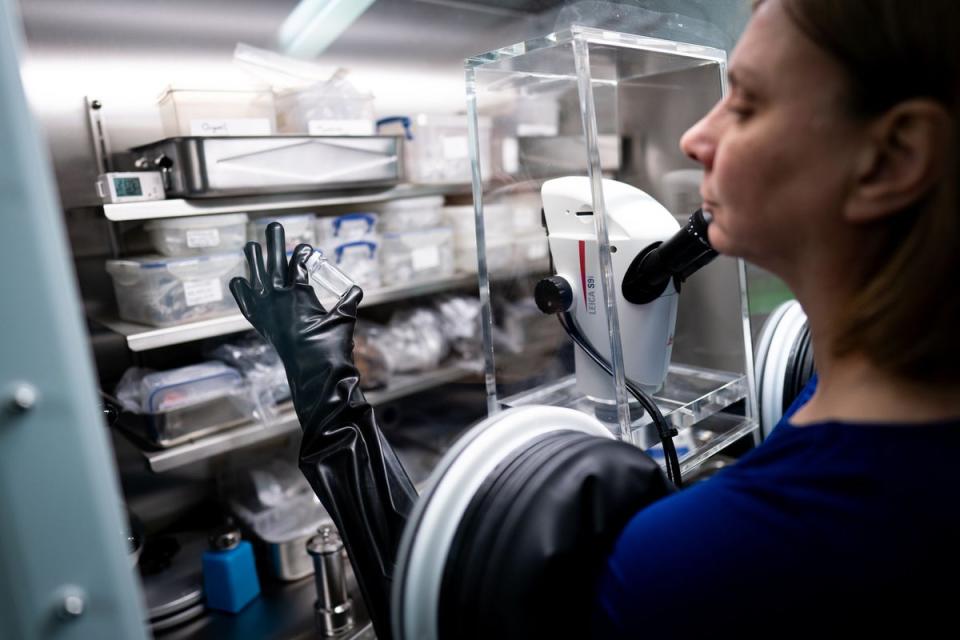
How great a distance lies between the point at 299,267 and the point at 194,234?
0.52 m

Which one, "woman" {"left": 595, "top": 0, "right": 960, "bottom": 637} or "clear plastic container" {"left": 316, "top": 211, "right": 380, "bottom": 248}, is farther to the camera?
"clear plastic container" {"left": 316, "top": 211, "right": 380, "bottom": 248}

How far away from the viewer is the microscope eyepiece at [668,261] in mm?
884

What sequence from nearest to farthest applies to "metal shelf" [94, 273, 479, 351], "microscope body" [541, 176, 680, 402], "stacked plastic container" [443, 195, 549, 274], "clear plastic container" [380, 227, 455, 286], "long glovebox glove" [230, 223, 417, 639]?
"long glovebox glove" [230, 223, 417, 639] < "microscope body" [541, 176, 680, 402] < "stacked plastic container" [443, 195, 549, 274] < "metal shelf" [94, 273, 479, 351] < "clear plastic container" [380, 227, 455, 286]

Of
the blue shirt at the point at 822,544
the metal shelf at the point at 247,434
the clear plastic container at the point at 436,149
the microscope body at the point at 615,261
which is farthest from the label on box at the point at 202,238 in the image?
the blue shirt at the point at 822,544

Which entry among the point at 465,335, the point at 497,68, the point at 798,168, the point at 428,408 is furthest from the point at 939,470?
the point at 428,408

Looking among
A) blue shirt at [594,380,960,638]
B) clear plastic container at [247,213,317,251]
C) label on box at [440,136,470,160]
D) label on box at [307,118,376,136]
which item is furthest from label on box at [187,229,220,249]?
blue shirt at [594,380,960,638]

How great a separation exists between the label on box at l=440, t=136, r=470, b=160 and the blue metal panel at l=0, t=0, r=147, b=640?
54.5 inches

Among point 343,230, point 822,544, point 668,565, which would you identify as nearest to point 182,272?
point 343,230

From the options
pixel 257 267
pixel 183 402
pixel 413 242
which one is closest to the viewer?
pixel 257 267

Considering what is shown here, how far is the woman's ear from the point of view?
47cm

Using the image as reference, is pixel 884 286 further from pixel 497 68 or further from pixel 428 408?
pixel 428 408

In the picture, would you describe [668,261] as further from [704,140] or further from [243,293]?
[243,293]

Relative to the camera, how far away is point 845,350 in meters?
0.57

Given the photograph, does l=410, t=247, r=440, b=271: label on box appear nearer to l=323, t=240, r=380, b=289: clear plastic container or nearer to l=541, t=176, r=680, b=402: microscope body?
l=323, t=240, r=380, b=289: clear plastic container
